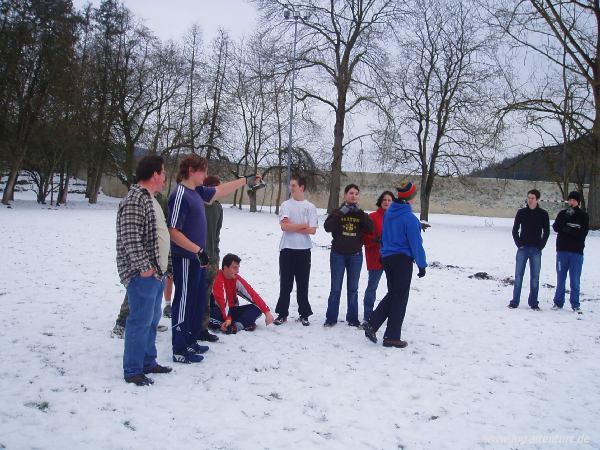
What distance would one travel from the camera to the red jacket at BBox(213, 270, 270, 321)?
600 centimetres

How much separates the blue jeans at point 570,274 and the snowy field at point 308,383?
34 centimetres

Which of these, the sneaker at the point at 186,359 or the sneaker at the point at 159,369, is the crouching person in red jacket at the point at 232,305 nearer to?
the sneaker at the point at 186,359

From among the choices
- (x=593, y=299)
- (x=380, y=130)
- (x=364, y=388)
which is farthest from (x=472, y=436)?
(x=380, y=130)

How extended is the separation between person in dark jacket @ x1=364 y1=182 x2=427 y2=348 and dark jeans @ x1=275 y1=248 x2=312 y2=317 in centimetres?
105

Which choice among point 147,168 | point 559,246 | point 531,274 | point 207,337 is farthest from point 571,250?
point 147,168

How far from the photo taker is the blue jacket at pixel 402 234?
5602mm

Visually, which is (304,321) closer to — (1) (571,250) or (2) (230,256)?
(2) (230,256)

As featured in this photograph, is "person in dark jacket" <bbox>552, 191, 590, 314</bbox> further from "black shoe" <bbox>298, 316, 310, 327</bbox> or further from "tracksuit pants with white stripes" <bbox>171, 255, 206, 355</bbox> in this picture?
"tracksuit pants with white stripes" <bbox>171, 255, 206, 355</bbox>

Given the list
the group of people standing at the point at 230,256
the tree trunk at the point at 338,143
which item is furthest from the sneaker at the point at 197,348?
the tree trunk at the point at 338,143

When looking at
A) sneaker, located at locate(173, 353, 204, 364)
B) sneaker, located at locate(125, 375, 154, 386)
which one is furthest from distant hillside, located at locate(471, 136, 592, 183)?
sneaker, located at locate(125, 375, 154, 386)

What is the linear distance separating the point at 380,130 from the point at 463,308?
60.6 ft

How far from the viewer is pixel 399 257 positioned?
18.7 feet

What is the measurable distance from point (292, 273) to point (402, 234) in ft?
5.07

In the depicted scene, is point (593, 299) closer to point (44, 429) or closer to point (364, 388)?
point (364, 388)
